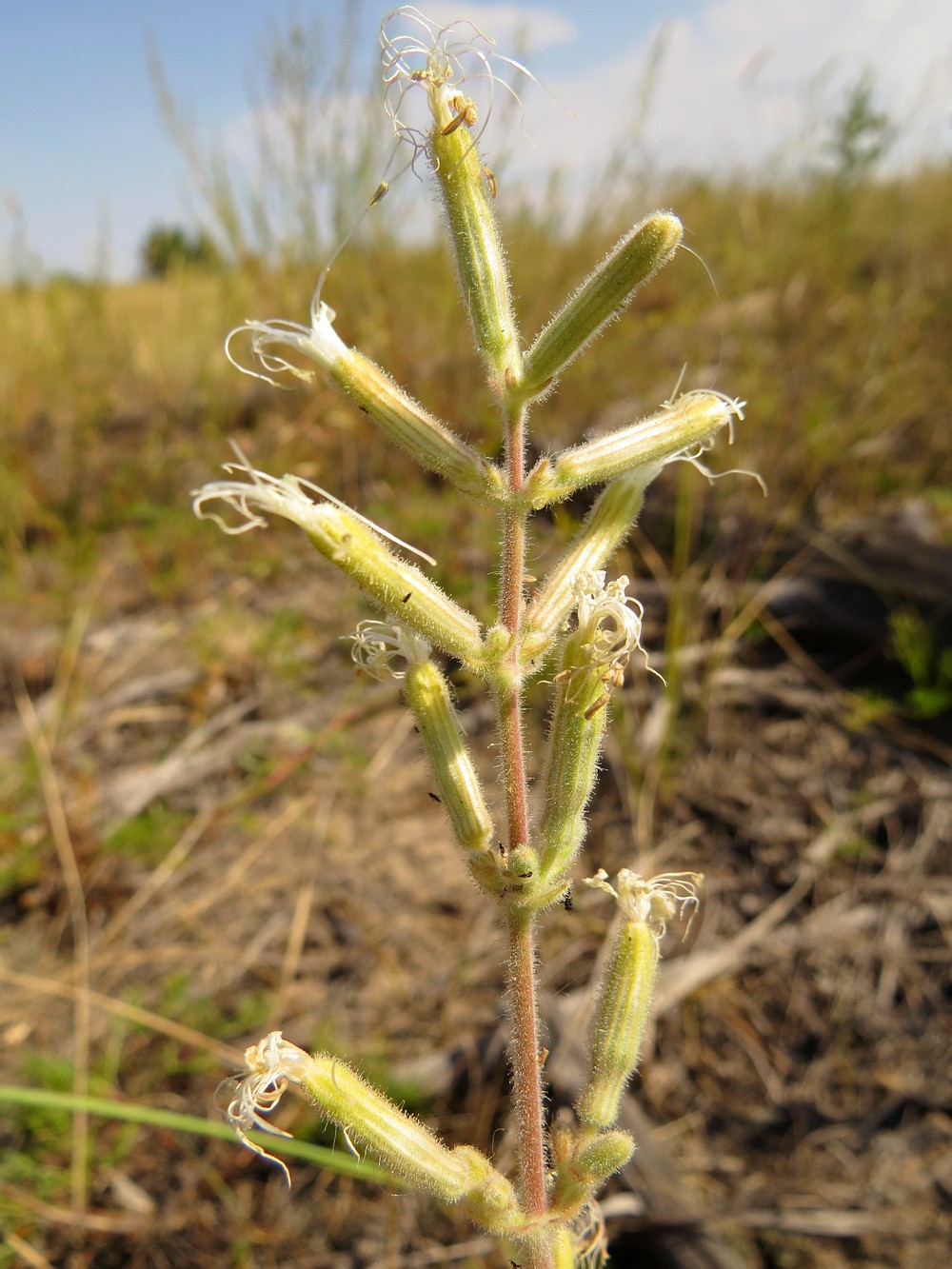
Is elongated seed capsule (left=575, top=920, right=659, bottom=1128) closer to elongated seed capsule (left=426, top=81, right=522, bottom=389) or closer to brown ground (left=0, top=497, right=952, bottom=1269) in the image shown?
elongated seed capsule (left=426, top=81, right=522, bottom=389)

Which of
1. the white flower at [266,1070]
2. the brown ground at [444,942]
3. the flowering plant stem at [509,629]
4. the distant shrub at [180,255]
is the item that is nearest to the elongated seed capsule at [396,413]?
the flowering plant stem at [509,629]

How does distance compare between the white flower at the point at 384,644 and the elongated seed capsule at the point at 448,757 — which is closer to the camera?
the elongated seed capsule at the point at 448,757

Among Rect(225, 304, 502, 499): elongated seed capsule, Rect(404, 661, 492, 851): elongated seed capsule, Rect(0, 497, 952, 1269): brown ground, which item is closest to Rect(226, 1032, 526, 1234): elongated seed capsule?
Rect(404, 661, 492, 851): elongated seed capsule

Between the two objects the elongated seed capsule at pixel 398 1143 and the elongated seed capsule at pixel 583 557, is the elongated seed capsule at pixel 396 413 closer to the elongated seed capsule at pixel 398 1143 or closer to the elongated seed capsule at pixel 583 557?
the elongated seed capsule at pixel 583 557

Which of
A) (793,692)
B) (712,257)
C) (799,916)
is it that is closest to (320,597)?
(793,692)

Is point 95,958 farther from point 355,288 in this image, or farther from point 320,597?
point 355,288

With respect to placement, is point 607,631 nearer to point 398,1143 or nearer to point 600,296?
point 600,296
